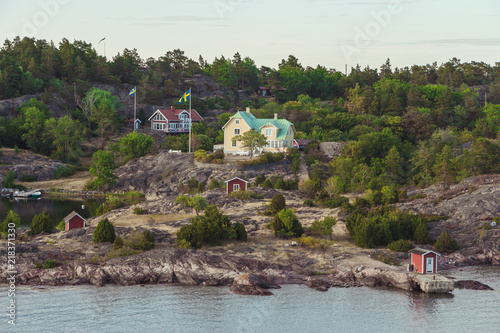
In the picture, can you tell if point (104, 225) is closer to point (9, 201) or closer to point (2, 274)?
point (2, 274)

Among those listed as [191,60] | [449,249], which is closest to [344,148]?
[449,249]

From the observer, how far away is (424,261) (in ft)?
165

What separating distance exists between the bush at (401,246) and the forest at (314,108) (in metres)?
15.5

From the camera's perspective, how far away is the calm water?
137 ft

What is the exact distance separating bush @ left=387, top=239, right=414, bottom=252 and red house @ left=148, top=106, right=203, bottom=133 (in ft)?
241

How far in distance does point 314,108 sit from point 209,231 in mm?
69243

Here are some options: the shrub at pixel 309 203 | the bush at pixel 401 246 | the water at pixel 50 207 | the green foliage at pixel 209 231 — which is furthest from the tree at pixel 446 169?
the water at pixel 50 207

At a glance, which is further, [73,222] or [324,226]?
[73,222]

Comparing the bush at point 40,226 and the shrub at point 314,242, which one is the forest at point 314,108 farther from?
the bush at point 40,226

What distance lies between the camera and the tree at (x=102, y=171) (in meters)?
96.2

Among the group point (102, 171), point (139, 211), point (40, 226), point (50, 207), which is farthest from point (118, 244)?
point (102, 171)

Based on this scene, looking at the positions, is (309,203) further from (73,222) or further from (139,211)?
(73,222)

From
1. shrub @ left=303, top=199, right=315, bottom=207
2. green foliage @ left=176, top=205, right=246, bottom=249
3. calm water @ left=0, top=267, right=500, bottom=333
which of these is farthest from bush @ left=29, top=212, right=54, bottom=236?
shrub @ left=303, top=199, right=315, bottom=207

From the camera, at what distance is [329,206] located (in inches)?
2744
